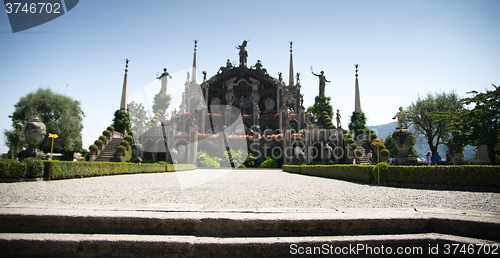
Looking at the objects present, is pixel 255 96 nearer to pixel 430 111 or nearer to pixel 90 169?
pixel 430 111

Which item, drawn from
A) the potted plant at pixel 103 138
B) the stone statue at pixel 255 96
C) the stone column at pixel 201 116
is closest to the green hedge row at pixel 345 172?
the stone column at pixel 201 116

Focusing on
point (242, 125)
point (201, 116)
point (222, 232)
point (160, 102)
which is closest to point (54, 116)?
point (201, 116)

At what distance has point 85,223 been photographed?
12.7 ft

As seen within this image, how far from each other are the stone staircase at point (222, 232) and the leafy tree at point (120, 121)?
4900 cm

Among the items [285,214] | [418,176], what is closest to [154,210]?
[285,214]

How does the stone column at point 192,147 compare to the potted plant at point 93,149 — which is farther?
the stone column at point 192,147

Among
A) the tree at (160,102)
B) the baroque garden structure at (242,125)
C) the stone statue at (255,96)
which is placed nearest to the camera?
the baroque garden structure at (242,125)

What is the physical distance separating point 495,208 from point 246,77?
49533 mm

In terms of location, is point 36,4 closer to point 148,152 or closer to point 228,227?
point 228,227

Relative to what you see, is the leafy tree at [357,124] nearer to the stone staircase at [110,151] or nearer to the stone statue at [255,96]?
the stone statue at [255,96]

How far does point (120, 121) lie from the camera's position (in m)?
48.4

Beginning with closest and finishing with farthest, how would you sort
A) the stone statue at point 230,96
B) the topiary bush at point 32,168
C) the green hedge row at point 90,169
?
1. the topiary bush at point 32,168
2. the green hedge row at point 90,169
3. the stone statue at point 230,96

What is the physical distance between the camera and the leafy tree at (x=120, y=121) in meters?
48.4

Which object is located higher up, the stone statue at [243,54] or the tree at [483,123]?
the stone statue at [243,54]
